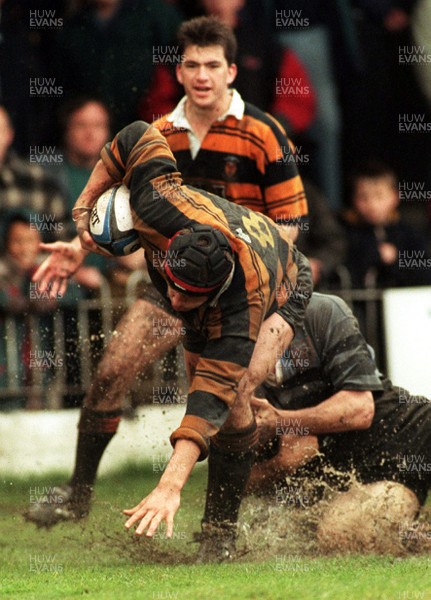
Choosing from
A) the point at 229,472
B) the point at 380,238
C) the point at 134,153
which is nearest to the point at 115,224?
the point at 134,153

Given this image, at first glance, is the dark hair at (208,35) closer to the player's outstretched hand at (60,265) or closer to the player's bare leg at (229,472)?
the player's outstretched hand at (60,265)

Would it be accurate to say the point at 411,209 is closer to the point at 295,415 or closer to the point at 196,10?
the point at 196,10

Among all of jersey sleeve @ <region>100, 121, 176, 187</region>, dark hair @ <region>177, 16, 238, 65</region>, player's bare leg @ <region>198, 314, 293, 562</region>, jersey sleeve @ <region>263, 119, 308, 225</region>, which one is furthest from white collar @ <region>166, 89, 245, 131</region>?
player's bare leg @ <region>198, 314, 293, 562</region>

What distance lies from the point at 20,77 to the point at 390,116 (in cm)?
289

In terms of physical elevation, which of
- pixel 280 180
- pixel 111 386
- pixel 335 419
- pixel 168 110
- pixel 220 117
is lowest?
pixel 335 419

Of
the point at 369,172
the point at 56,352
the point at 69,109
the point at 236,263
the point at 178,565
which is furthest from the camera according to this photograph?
the point at 369,172

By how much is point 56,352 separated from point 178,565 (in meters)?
3.22

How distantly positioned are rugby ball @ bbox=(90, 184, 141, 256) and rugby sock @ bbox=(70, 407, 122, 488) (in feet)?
4.23

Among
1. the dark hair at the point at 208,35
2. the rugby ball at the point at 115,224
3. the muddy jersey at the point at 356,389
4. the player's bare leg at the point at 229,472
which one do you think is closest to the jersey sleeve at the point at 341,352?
the muddy jersey at the point at 356,389

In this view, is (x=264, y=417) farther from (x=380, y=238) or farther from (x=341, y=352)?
(x=380, y=238)

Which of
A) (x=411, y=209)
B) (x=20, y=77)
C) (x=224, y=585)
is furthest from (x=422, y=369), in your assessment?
(x=224, y=585)

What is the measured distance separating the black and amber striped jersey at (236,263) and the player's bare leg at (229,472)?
31 cm

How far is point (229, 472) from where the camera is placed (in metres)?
6.84

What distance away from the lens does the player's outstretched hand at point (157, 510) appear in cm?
580
